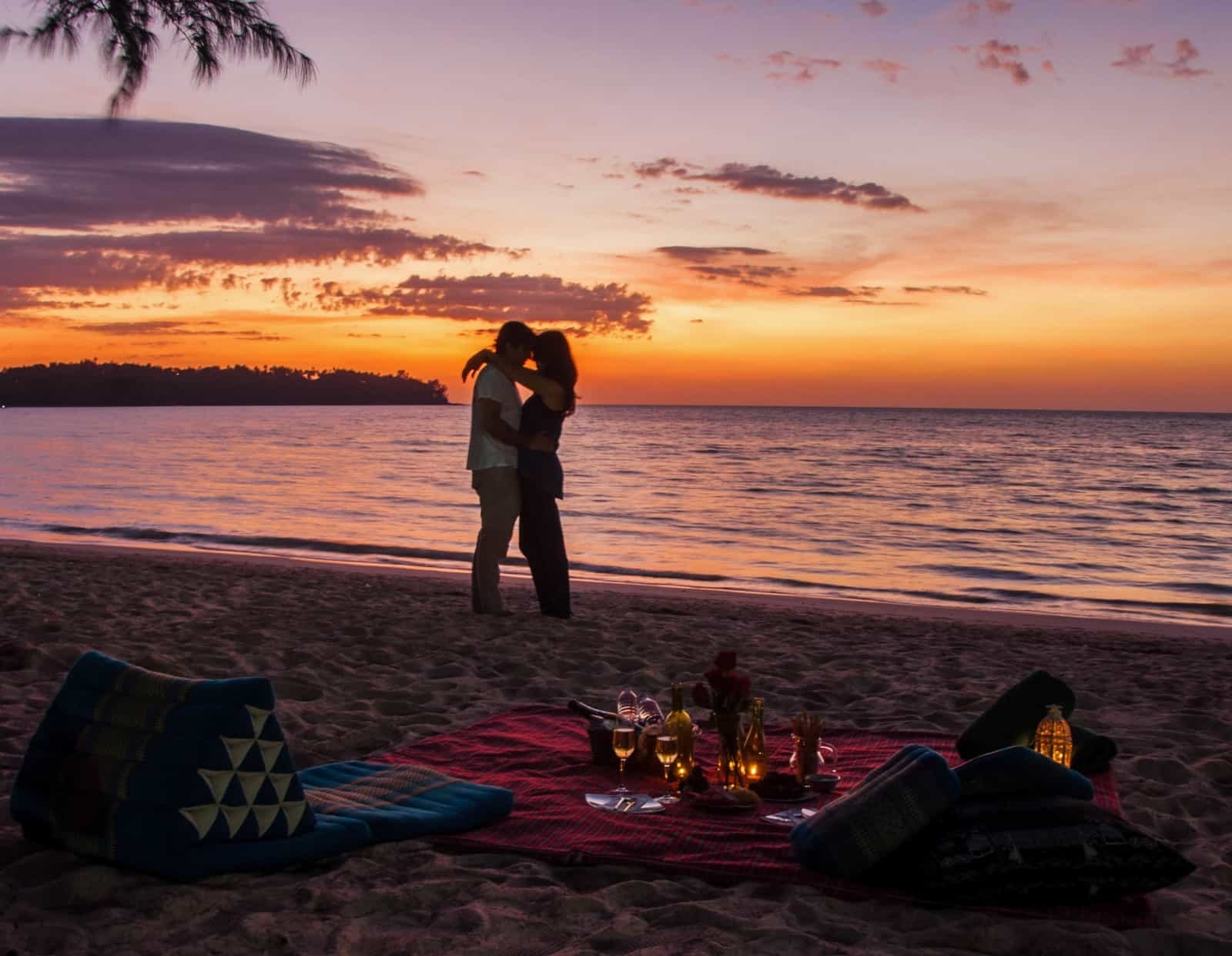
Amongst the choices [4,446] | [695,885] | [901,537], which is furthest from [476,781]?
[4,446]

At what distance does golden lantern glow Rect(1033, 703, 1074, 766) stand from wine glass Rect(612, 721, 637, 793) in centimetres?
163

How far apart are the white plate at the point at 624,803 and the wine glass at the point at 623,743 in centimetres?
7

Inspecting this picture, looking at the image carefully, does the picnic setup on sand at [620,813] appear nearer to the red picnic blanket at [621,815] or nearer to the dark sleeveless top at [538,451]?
the red picnic blanket at [621,815]

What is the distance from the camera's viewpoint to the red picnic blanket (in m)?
3.78

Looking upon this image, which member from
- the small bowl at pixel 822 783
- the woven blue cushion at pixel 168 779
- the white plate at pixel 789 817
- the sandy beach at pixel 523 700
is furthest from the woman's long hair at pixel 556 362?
the woven blue cushion at pixel 168 779

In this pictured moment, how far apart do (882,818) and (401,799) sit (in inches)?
71.7

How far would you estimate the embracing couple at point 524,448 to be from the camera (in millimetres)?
8594

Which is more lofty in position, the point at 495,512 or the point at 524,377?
the point at 524,377

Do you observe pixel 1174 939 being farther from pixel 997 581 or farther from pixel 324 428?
pixel 324 428

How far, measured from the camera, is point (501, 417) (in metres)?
8.70

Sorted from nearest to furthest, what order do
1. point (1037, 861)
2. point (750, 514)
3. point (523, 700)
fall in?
point (1037, 861) < point (523, 700) < point (750, 514)

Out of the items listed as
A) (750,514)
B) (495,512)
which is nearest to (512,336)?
(495,512)

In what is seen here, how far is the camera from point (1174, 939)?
10.8ft

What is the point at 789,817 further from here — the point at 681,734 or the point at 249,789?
the point at 249,789
